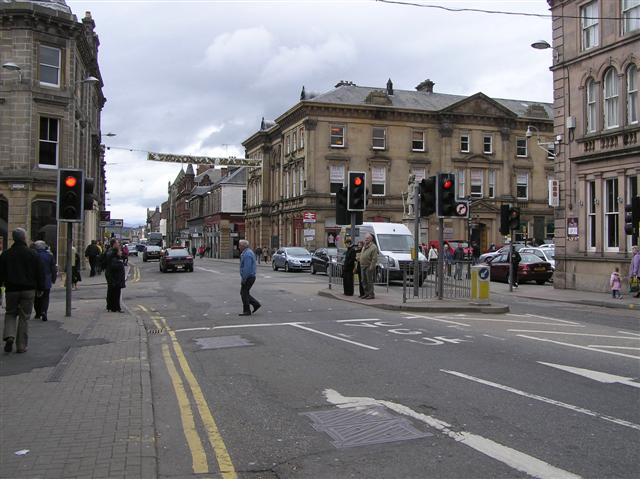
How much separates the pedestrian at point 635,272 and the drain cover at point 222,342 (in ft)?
47.3

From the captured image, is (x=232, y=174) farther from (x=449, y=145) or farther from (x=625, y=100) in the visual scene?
(x=625, y=100)

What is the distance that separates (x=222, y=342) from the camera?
34.0 feet

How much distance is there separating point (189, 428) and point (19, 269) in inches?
195

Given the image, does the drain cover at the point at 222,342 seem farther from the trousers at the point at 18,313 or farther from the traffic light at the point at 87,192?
the traffic light at the point at 87,192

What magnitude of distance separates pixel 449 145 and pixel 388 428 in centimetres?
5200

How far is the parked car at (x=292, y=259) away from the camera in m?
35.7

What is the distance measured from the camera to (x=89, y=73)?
3625 cm

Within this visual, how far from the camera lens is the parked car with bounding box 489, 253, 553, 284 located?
88.8 feet

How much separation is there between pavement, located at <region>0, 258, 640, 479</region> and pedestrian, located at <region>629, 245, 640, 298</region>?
15688mm

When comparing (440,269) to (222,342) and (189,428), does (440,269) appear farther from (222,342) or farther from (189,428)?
(189,428)

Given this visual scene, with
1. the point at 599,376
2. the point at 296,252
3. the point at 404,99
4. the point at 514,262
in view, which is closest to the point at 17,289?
the point at 599,376

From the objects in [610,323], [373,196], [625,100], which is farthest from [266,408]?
[373,196]

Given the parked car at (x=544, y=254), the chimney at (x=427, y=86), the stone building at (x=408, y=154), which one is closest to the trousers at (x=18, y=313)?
the parked car at (x=544, y=254)

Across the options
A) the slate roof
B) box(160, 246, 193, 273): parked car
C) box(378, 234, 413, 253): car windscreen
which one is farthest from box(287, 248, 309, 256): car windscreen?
the slate roof
